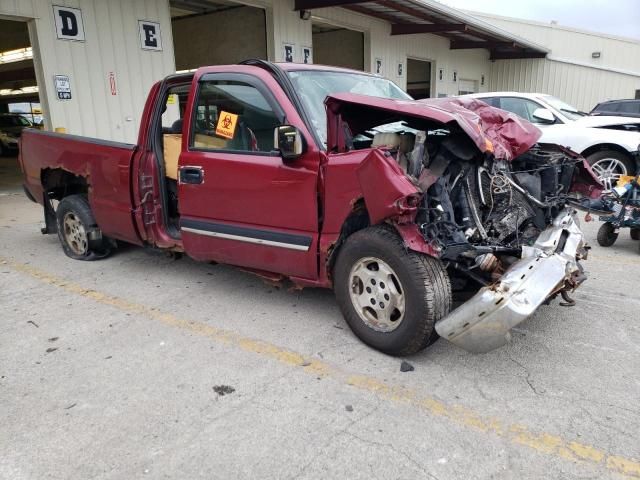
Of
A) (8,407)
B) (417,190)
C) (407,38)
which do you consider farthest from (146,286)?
(407,38)

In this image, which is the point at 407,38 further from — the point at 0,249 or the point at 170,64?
the point at 0,249

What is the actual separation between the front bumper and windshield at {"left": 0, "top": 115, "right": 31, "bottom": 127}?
23.8 meters

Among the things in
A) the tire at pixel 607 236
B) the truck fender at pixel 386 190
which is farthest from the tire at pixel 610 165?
the truck fender at pixel 386 190

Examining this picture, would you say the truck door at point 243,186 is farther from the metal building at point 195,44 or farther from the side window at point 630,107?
the side window at point 630,107

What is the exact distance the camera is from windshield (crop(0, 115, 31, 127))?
71.2ft

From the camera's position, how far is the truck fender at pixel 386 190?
2973 mm

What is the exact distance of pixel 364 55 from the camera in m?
16.4

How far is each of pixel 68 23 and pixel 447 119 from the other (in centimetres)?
844

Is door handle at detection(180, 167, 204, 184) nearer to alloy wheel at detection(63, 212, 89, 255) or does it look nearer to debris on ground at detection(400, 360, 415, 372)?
alloy wheel at detection(63, 212, 89, 255)

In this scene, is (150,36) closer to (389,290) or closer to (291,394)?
(389,290)

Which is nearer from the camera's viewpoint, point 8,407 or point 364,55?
point 8,407

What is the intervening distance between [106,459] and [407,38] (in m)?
17.9

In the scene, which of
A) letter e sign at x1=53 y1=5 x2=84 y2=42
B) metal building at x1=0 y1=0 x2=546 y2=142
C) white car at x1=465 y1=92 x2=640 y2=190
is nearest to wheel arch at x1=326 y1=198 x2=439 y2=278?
white car at x1=465 y1=92 x2=640 y2=190

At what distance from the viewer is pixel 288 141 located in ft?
11.2
